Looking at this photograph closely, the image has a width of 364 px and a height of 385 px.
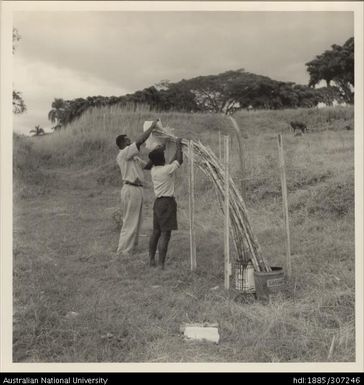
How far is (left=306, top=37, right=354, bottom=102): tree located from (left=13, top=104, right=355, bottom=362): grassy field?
1.19 meters

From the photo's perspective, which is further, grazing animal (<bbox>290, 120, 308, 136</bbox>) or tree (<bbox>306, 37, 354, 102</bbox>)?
grazing animal (<bbox>290, 120, 308, 136</bbox>)

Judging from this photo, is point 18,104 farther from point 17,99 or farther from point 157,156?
point 157,156

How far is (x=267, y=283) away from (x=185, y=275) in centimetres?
118

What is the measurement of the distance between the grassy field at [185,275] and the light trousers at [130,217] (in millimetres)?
211

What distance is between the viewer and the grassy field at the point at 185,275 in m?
3.97

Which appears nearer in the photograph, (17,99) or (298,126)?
(17,99)

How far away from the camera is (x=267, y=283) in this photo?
471 cm

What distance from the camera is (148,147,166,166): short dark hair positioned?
5.80 meters

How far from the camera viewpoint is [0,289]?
430 cm

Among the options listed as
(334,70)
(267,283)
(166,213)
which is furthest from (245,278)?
(334,70)

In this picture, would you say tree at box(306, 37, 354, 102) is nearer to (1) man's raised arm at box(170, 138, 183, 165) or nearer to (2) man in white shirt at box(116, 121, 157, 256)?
(2) man in white shirt at box(116, 121, 157, 256)

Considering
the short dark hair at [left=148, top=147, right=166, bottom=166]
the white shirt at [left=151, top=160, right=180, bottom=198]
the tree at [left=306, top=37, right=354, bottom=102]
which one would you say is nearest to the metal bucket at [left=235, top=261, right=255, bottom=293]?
the white shirt at [left=151, top=160, right=180, bottom=198]

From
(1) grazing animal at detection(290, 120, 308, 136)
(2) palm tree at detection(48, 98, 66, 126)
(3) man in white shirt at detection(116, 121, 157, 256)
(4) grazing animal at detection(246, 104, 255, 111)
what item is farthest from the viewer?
(4) grazing animal at detection(246, 104, 255, 111)

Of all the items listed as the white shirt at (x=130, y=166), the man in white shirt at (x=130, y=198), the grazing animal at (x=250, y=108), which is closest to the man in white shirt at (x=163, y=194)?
the white shirt at (x=130, y=166)
